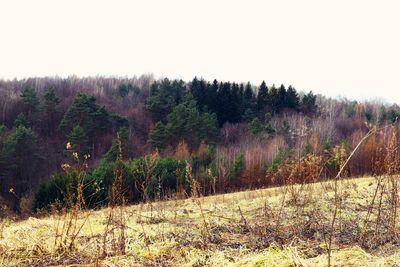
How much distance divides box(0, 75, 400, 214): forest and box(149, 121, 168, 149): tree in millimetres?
87

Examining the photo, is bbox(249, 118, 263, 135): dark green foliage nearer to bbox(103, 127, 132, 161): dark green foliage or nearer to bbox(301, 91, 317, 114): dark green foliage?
A: bbox(301, 91, 317, 114): dark green foliage

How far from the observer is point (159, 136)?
113 ft

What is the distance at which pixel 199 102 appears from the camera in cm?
4409

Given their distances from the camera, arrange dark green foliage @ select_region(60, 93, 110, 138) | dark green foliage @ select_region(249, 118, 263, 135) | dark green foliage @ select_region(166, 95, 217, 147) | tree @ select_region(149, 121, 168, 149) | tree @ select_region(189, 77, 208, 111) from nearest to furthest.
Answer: tree @ select_region(149, 121, 168, 149) → dark green foliage @ select_region(166, 95, 217, 147) → dark green foliage @ select_region(60, 93, 110, 138) → dark green foliage @ select_region(249, 118, 263, 135) → tree @ select_region(189, 77, 208, 111)

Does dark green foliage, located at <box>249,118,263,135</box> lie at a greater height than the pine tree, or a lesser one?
lesser

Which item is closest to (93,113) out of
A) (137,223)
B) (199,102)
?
(199,102)

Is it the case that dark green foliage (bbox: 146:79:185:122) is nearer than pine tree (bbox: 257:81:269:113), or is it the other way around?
dark green foliage (bbox: 146:79:185:122)

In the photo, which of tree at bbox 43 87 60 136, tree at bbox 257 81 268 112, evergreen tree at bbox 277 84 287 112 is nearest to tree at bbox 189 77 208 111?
tree at bbox 257 81 268 112

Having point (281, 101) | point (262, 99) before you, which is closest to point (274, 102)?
point (281, 101)

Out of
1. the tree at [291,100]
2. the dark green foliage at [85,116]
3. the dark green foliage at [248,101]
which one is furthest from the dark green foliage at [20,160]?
Result: the tree at [291,100]

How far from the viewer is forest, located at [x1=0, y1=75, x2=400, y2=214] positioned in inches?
1014

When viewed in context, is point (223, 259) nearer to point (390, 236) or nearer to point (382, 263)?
point (382, 263)

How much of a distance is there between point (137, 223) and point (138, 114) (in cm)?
4173

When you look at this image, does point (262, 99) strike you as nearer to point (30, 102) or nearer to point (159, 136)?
point (159, 136)
